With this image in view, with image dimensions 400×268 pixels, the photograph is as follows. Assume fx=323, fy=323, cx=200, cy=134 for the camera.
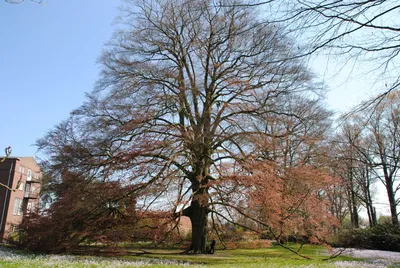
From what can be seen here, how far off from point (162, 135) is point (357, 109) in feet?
40.3

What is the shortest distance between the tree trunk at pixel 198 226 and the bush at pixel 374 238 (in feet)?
43.1

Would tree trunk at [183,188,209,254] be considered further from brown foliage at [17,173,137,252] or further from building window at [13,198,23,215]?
building window at [13,198,23,215]

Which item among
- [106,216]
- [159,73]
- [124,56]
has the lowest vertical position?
[106,216]

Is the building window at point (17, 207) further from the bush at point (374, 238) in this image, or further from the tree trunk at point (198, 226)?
the bush at point (374, 238)

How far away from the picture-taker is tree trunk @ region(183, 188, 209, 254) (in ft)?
55.1

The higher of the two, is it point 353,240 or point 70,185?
point 70,185

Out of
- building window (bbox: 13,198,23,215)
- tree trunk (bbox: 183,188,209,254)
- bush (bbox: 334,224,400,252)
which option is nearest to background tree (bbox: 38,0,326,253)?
tree trunk (bbox: 183,188,209,254)

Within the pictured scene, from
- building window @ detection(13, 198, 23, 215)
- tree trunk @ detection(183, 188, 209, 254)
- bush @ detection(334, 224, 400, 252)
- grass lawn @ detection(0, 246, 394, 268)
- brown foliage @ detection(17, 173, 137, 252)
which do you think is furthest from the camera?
building window @ detection(13, 198, 23, 215)

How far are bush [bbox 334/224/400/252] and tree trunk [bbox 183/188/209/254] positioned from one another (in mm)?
13144

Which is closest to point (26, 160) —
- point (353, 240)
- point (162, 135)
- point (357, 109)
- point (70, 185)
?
point (70, 185)

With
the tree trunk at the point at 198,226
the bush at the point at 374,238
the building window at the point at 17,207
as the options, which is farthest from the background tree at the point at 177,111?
the building window at the point at 17,207

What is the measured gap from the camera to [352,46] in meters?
4.68

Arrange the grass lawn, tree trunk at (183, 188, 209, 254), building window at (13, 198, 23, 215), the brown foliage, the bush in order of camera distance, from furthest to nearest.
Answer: building window at (13, 198, 23, 215)
the bush
tree trunk at (183, 188, 209, 254)
the brown foliage
the grass lawn

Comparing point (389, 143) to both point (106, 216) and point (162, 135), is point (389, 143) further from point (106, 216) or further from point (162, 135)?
point (106, 216)
